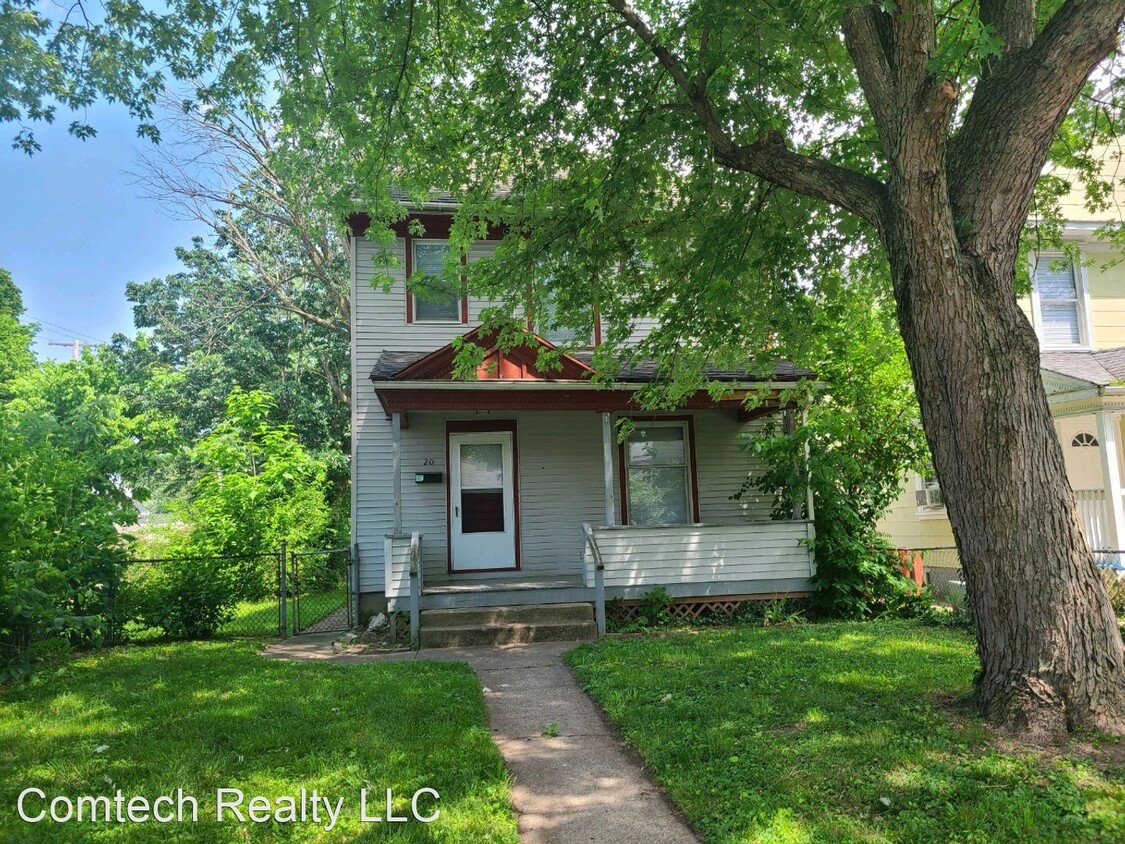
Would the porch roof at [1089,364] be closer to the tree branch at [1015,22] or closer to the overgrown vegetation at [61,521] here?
the tree branch at [1015,22]

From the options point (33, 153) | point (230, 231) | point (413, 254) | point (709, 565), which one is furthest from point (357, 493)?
point (230, 231)

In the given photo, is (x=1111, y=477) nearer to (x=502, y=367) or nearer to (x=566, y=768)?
(x=502, y=367)

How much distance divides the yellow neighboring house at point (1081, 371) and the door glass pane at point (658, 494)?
386 cm

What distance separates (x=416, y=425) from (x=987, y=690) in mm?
8735

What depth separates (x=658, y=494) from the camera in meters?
11.8

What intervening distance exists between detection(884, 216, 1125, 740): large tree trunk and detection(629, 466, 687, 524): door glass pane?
7330 millimetres

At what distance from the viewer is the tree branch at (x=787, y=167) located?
4.93 metres

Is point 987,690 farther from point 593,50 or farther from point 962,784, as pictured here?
point 593,50

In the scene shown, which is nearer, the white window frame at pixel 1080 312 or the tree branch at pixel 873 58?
the tree branch at pixel 873 58

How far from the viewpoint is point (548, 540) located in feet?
37.4

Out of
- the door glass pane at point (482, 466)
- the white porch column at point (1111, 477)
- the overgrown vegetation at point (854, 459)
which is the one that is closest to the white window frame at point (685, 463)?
the overgrown vegetation at point (854, 459)

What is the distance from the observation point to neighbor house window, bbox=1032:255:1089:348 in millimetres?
Result: 12961

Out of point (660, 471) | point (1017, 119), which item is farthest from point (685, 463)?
point (1017, 119)

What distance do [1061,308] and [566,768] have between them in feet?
43.8
